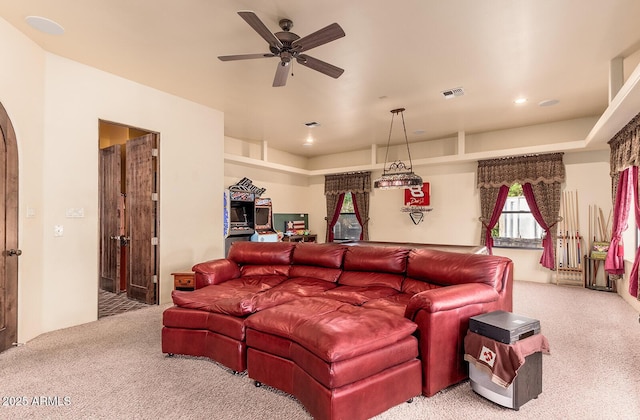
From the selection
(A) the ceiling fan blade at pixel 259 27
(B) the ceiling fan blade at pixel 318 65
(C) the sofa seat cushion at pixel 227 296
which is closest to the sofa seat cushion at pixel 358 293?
(C) the sofa seat cushion at pixel 227 296

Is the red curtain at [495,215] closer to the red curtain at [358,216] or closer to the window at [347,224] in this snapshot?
the red curtain at [358,216]

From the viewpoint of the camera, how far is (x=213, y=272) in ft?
12.2

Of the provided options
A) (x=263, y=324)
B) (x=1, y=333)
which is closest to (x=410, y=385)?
(x=263, y=324)

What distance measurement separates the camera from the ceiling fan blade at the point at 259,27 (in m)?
2.44

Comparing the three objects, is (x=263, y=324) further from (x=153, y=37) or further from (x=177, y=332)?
(x=153, y=37)

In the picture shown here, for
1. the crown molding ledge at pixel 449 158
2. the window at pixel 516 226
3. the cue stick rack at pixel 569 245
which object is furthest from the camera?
the window at pixel 516 226

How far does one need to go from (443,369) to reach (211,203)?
4367mm

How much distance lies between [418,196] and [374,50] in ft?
15.5

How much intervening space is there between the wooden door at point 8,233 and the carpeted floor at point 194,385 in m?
0.26

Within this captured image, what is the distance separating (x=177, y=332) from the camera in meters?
2.97

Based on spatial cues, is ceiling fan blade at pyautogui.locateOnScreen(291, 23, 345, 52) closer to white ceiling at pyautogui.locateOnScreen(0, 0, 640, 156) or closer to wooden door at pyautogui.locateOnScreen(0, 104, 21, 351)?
white ceiling at pyautogui.locateOnScreen(0, 0, 640, 156)

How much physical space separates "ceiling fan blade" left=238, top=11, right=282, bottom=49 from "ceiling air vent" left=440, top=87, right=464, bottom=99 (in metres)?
2.89

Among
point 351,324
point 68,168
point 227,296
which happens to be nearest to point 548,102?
point 351,324

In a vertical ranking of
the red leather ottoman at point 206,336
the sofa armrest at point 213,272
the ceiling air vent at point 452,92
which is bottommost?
the red leather ottoman at point 206,336
